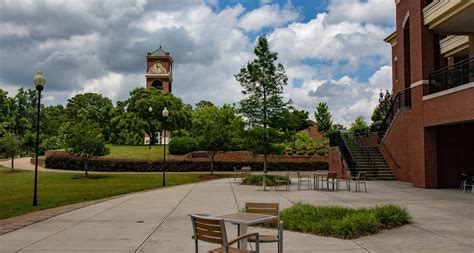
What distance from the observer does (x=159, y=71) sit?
3460 inches

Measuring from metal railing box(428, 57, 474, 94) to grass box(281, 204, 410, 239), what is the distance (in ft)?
35.8

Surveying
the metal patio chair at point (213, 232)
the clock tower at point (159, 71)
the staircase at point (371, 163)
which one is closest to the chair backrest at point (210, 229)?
the metal patio chair at point (213, 232)

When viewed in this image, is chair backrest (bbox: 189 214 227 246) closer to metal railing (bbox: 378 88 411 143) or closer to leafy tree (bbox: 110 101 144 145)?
metal railing (bbox: 378 88 411 143)

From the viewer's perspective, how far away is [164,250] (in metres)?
7.70

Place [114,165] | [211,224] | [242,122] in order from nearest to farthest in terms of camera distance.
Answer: [211,224]
[242,122]
[114,165]

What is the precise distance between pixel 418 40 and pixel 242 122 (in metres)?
10.9

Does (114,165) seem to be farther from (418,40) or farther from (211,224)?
(211,224)

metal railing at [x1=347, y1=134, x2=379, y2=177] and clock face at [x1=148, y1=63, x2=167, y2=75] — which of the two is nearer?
metal railing at [x1=347, y1=134, x2=379, y2=177]

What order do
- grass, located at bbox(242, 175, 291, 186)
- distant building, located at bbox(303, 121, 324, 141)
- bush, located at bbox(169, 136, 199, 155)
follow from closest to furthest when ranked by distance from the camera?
grass, located at bbox(242, 175, 291, 186)
bush, located at bbox(169, 136, 199, 155)
distant building, located at bbox(303, 121, 324, 141)

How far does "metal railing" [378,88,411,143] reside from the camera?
2662 centimetres

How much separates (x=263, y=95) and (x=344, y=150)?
7330mm

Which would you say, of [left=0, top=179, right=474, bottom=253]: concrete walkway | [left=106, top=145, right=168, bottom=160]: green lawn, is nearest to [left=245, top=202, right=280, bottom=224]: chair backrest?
[left=0, top=179, right=474, bottom=253]: concrete walkway

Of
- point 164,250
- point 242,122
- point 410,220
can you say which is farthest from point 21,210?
point 242,122

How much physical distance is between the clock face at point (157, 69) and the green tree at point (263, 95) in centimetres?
6268
